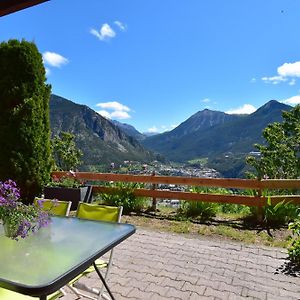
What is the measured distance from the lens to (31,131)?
6.46 m

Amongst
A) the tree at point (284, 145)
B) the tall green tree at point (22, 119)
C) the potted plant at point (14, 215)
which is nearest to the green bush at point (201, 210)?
the tall green tree at point (22, 119)

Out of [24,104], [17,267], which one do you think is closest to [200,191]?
[24,104]

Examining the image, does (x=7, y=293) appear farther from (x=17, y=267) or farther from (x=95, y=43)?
(x=95, y=43)

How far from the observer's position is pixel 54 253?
197 cm

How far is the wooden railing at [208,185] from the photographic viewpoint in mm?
5703

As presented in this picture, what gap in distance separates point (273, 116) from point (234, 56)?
19214 cm

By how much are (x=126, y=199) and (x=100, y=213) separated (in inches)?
140

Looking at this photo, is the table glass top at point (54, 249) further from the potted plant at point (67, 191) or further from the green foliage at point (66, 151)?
the green foliage at point (66, 151)

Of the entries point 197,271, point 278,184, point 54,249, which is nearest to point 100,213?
point 54,249

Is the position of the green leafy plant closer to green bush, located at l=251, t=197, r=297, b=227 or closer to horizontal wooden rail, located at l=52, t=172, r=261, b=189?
horizontal wooden rail, located at l=52, t=172, r=261, b=189

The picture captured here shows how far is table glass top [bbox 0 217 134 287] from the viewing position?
164cm

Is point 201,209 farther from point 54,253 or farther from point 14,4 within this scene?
point 14,4

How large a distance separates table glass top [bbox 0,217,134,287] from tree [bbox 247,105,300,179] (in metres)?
23.1

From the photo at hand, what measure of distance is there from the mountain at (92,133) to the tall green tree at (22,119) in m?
62.2
